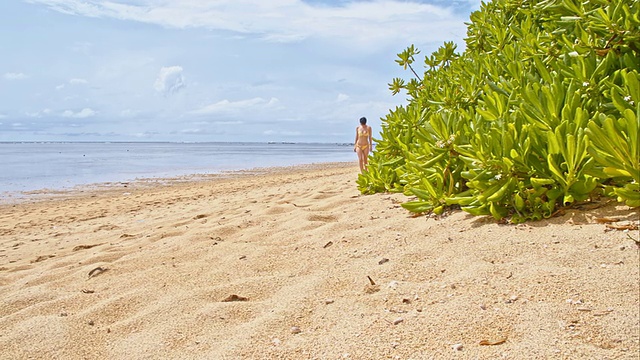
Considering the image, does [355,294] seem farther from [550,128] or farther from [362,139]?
[362,139]

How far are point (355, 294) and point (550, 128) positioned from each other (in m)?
1.26

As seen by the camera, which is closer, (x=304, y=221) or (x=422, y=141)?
(x=422, y=141)

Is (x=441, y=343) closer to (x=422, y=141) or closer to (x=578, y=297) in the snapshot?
(x=578, y=297)

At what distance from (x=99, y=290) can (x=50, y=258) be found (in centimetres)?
178

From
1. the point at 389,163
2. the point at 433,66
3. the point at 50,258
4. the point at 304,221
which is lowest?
the point at 50,258

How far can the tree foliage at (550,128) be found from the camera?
213 cm

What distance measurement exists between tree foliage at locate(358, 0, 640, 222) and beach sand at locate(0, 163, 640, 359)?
0.14m

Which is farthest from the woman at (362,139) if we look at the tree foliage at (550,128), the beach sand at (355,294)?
the tree foliage at (550,128)

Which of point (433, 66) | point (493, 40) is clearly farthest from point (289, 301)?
point (433, 66)

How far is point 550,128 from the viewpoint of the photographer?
2414mm

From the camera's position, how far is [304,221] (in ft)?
12.4

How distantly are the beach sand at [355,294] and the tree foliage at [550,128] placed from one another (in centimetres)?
14

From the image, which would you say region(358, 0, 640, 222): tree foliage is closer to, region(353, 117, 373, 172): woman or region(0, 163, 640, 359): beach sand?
region(0, 163, 640, 359): beach sand

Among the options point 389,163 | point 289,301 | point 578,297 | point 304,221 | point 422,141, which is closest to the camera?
point 578,297
